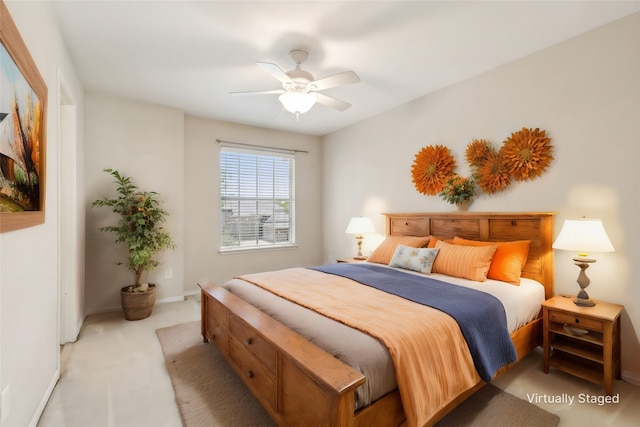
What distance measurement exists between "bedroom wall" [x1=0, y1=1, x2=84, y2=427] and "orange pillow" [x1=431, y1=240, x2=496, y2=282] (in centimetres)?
290

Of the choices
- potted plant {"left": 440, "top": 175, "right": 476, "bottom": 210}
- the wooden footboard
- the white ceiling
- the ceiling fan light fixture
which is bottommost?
the wooden footboard

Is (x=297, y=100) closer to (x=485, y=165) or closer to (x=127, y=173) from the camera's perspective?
(x=485, y=165)

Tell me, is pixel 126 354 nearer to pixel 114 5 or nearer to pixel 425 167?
pixel 114 5

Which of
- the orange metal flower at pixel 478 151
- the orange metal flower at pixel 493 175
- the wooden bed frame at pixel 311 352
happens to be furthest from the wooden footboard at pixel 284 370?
the orange metal flower at pixel 478 151

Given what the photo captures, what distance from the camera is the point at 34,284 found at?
65.0 inches

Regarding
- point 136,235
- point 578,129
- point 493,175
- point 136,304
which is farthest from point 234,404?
point 578,129

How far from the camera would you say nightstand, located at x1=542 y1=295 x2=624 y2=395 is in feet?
6.59

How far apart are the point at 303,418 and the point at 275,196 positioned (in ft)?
12.9

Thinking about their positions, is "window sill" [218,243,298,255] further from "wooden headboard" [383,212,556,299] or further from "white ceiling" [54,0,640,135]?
"white ceiling" [54,0,640,135]

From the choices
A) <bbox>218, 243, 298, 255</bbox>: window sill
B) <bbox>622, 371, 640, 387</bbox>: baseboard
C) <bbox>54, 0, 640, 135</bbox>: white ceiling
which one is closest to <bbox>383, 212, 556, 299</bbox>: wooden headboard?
<bbox>622, 371, 640, 387</bbox>: baseboard

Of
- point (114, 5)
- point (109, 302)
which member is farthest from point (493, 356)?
point (109, 302)

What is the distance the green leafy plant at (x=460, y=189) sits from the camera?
3.18m

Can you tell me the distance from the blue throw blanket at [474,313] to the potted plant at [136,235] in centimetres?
253

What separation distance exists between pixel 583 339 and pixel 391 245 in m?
1.78
